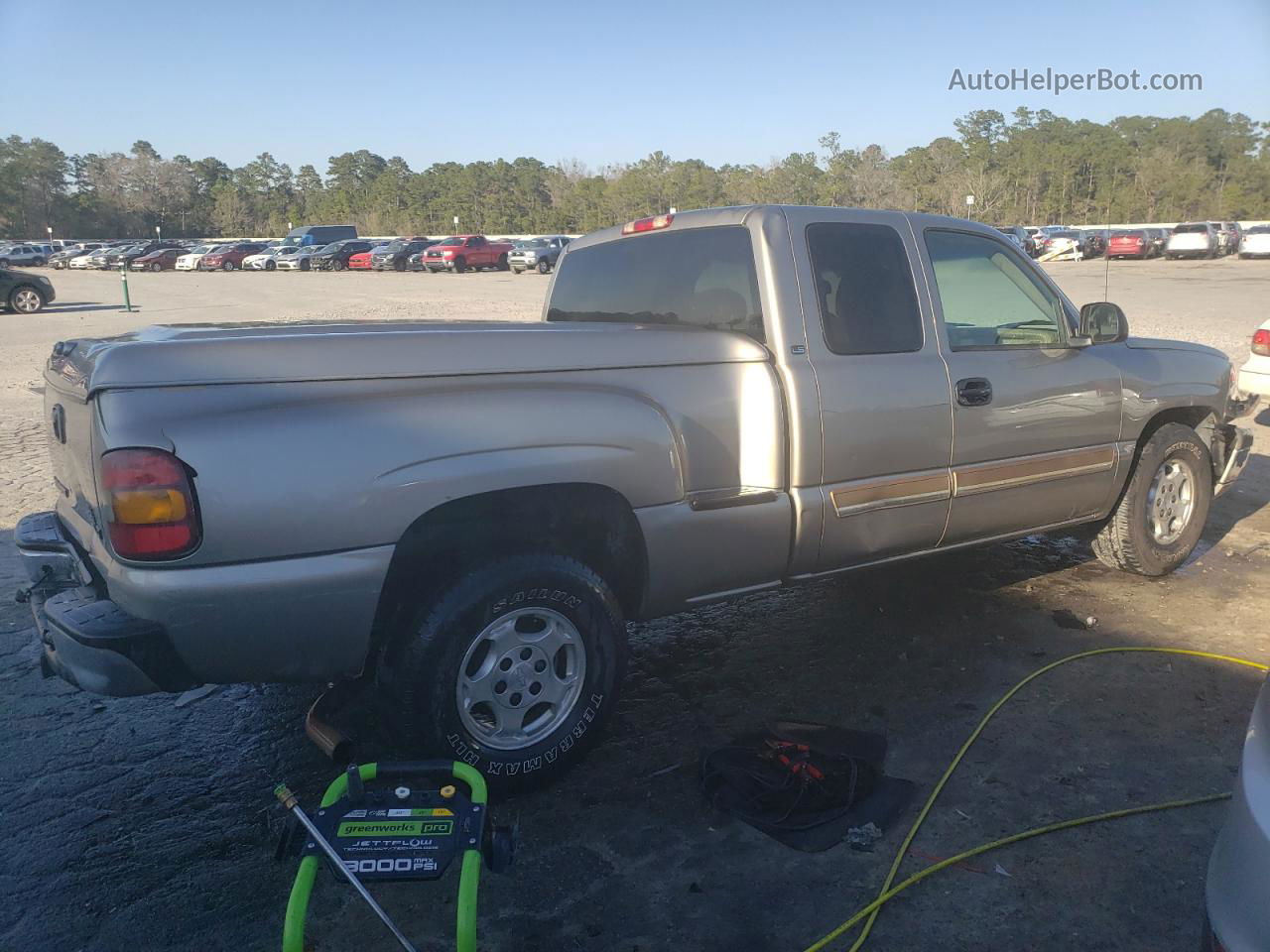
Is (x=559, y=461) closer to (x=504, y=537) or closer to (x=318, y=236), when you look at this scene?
(x=504, y=537)

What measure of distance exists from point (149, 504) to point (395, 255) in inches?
1820

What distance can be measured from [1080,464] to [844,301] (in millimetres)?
1640

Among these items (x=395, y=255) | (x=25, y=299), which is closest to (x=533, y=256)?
(x=395, y=255)

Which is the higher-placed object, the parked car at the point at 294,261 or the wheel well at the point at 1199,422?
the parked car at the point at 294,261

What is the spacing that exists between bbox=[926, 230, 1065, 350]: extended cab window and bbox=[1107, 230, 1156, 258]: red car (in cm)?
4275

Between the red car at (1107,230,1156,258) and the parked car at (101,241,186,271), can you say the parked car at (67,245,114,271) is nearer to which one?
the parked car at (101,241,186,271)

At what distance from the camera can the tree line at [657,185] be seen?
62.4 m

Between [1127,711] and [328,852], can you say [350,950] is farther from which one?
[1127,711]

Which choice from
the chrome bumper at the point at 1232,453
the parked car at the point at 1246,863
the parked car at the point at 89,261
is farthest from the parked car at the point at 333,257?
the parked car at the point at 1246,863

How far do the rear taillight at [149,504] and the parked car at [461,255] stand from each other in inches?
1705

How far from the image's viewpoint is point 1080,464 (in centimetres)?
473

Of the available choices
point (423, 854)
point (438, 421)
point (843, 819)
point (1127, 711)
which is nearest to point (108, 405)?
point (438, 421)

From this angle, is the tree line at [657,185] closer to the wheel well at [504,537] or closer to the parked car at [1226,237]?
the parked car at [1226,237]

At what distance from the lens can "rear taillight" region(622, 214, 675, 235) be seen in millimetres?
4320
